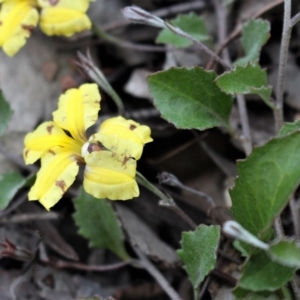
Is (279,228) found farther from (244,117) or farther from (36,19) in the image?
(36,19)

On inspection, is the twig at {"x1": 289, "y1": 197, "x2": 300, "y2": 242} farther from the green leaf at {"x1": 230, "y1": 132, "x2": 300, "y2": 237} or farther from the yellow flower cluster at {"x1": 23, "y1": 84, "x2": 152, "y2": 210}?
the yellow flower cluster at {"x1": 23, "y1": 84, "x2": 152, "y2": 210}

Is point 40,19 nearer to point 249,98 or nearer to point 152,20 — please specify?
point 152,20

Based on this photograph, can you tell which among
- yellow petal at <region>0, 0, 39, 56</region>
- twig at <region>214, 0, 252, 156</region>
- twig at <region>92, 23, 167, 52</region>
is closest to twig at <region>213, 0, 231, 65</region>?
twig at <region>214, 0, 252, 156</region>

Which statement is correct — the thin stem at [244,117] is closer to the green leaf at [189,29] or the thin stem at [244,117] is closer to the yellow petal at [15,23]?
the green leaf at [189,29]

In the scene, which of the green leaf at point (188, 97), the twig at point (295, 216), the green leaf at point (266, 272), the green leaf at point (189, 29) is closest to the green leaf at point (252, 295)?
the green leaf at point (266, 272)

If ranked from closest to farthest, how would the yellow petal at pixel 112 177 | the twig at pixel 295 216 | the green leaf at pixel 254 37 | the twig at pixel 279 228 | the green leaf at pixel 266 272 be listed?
the green leaf at pixel 266 272 < the yellow petal at pixel 112 177 < the twig at pixel 279 228 < the twig at pixel 295 216 < the green leaf at pixel 254 37

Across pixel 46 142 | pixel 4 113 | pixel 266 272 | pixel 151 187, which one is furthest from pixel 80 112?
pixel 266 272
